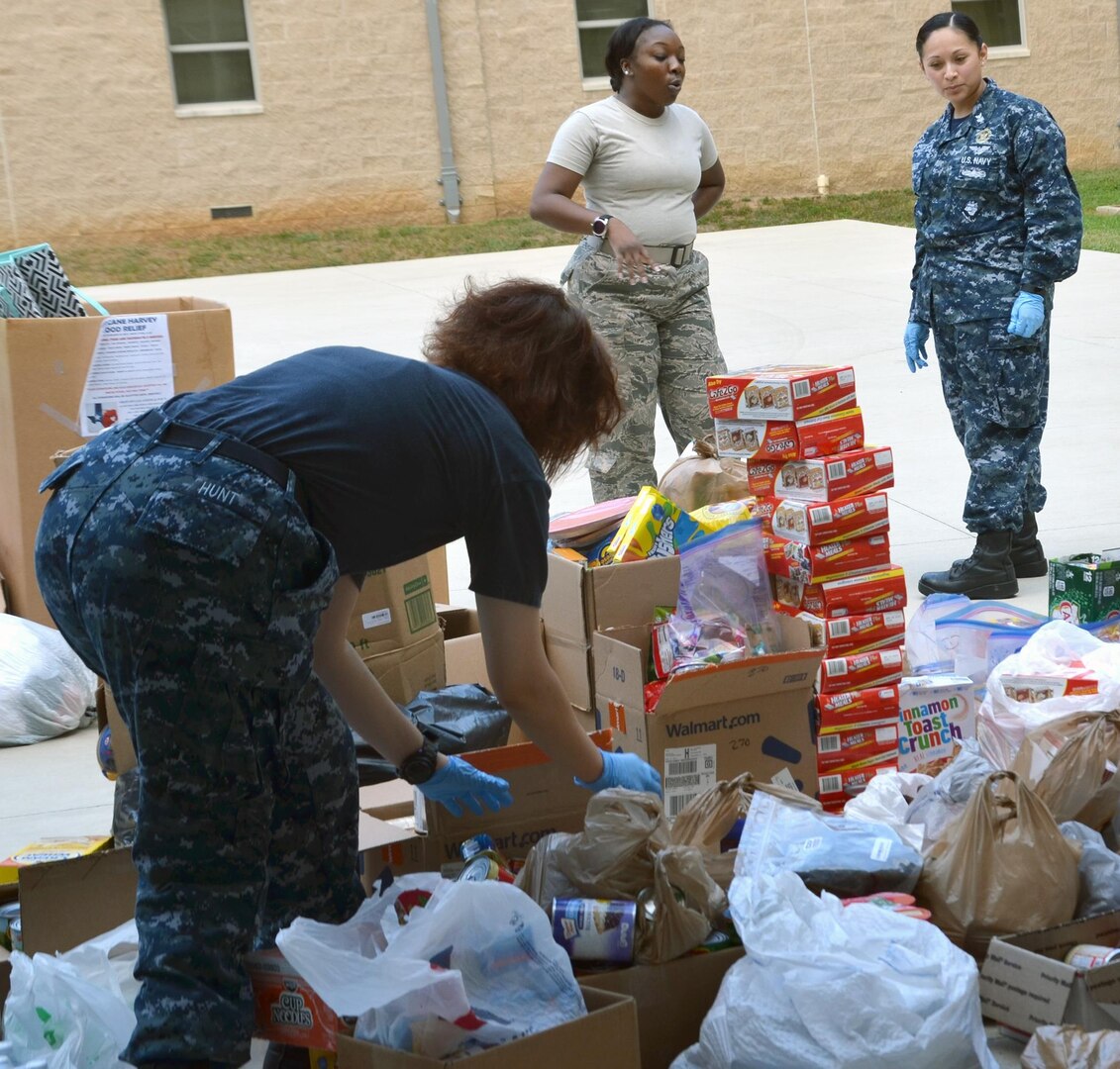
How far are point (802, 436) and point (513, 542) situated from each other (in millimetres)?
1751

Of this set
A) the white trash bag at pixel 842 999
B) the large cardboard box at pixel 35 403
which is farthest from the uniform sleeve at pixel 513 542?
the large cardboard box at pixel 35 403

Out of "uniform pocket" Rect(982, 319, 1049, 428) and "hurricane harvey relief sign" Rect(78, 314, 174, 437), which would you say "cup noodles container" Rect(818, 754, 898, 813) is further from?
"hurricane harvey relief sign" Rect(78, 314, 174, 437)

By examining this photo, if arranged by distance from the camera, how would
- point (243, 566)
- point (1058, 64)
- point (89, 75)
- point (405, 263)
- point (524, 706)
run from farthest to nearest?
point (1058, 64) → point (89, 75) → point (405, 263) → point (524, 706) → point (243, 566)

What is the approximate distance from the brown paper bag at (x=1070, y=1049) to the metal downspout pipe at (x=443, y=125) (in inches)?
638

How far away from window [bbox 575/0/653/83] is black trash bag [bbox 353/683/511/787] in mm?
15465

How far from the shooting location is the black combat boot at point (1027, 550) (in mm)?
5164

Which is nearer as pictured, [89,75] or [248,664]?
[248,664]

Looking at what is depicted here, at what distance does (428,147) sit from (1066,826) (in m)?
15.9

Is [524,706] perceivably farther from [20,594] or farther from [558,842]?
[20,594]

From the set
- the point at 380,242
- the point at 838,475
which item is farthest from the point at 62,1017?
the point at 380,242

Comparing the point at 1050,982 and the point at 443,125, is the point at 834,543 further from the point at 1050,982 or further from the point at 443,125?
the point at 443,125

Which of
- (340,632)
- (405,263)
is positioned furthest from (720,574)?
(405,263)

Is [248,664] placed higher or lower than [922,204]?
lower

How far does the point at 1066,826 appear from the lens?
280cm
